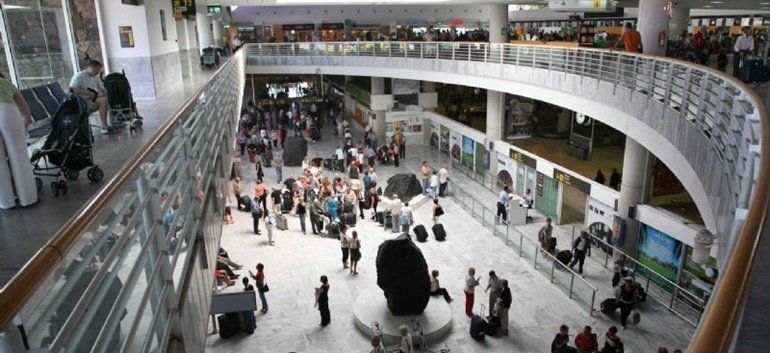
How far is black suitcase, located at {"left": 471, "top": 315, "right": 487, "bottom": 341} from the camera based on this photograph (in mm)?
11391

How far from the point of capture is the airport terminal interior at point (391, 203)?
266cm

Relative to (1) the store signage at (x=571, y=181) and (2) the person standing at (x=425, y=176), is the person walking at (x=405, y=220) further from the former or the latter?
(1) the store signage at (x=571, y=181)

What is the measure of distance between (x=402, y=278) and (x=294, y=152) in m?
15.2

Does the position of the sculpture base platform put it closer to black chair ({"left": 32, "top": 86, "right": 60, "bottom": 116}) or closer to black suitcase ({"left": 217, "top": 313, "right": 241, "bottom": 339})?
black suitcase ({"left": 217, "top": 313, "right": 241, "bottom": 339})

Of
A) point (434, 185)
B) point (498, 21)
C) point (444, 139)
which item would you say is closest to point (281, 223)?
point (434, 185)

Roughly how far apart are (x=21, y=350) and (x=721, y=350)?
5.25ft

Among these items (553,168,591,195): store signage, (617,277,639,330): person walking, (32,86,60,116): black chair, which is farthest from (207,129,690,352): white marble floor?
(32,86,60,116): black chair

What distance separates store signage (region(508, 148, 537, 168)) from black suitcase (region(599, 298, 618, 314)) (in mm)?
8044

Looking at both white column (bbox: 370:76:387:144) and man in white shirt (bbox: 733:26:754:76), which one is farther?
white column (bbox: 370:76:387:144)

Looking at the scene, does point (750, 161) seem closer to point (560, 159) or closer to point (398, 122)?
point (560, 159)

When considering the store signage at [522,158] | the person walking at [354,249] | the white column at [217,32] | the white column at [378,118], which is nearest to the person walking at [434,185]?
the store signage at [522,158]

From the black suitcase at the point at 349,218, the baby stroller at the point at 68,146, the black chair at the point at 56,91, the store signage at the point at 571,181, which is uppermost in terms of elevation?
the black chair at the point at 56,91

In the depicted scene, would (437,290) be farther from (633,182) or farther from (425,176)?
(425,176)

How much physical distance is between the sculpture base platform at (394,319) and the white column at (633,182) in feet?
20.3
